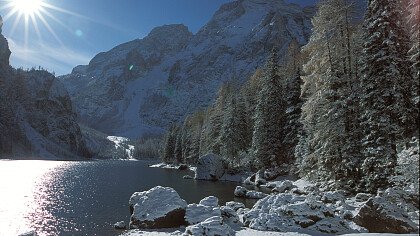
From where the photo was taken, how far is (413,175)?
A: 16.0 metres

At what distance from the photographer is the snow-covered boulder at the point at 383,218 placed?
55.8 feet

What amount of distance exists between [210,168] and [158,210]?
40.2 metres

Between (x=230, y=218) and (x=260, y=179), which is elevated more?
(x=260, y=179)

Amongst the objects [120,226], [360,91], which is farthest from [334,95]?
[120,226]

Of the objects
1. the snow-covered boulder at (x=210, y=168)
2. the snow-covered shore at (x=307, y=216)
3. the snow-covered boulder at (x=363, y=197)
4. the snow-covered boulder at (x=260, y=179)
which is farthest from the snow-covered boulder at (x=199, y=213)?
the snow-covered boulder at (x=210, y=168)

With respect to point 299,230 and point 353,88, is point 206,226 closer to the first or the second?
point 299,230

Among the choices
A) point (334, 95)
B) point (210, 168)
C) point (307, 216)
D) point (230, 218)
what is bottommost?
point (230, 218)

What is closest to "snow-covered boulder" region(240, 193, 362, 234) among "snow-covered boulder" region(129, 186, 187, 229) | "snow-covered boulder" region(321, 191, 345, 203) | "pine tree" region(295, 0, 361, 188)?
"snow-covered boulder" region(321, 191, 345, 203)

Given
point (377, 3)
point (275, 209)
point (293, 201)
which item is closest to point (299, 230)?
point (275, 209)

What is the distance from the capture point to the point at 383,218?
1806 centimetres

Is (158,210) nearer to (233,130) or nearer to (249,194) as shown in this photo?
(249,194)

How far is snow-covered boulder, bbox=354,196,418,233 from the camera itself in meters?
17.0

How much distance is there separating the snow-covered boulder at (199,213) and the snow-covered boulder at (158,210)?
0.46 m

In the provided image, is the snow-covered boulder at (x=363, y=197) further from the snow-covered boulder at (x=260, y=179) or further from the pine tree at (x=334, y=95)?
the snow-covered boulder at (x=260, y=179)
